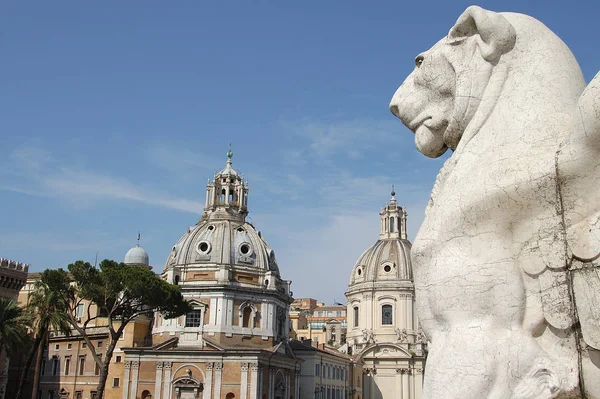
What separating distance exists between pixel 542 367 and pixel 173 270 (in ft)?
159

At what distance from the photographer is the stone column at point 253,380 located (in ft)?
150

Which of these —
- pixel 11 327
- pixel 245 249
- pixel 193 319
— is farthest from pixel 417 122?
pixel 245 249

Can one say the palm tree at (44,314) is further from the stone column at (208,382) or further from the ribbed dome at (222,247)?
the ribbed dome at (222,247)

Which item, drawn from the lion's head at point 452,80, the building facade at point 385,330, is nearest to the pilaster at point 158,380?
the building facade at point 385,330

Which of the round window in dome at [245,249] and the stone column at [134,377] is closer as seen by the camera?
the stone column at [134,377]

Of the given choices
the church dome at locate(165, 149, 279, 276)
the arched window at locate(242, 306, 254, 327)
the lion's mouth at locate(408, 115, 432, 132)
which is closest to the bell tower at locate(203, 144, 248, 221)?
the church dome at locate(165, 149, 279, 276)

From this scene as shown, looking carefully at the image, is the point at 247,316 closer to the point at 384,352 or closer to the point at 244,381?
the point at 244,381

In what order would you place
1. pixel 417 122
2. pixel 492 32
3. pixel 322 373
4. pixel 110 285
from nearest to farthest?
pixel 492 32
pixel 417 122
pixel 110 285
pixel 322 373

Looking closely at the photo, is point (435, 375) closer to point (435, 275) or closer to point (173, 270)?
point (435, 275)

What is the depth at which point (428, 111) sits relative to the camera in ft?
15.3

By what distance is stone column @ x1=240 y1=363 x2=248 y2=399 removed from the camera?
1805 inches

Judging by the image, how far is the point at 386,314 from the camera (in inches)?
2566

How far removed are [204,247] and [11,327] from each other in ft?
63.7

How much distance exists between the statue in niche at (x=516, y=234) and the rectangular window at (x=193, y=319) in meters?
46.0
